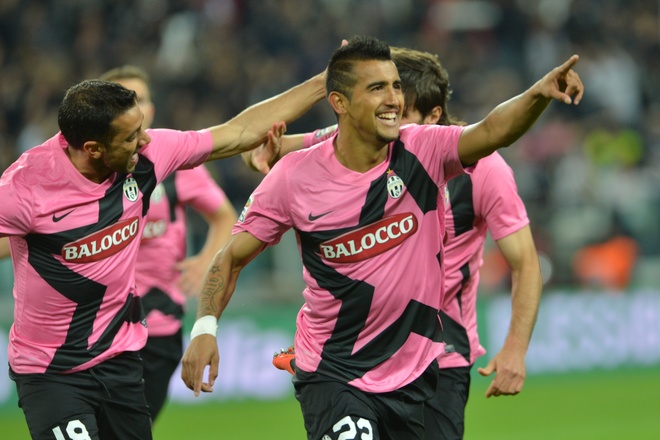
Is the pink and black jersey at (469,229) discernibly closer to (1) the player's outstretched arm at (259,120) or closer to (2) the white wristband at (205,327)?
(1) the player's outstretched arm at (259,120)

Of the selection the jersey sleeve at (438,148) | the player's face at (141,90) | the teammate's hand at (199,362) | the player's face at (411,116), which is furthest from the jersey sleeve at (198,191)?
the jersey sleeve at (438,148)

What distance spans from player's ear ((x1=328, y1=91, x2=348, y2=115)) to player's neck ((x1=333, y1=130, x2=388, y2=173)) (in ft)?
0.43

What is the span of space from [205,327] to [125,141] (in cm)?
97

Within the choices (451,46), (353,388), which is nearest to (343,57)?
(353,388)

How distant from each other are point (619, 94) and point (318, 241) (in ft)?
41.5

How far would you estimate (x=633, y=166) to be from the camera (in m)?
15.5

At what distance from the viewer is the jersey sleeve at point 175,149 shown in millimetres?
5945

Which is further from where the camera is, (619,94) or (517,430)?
(619,94)

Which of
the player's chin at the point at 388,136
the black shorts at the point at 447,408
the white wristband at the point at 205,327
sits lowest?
the black shorts at the point at 447,408

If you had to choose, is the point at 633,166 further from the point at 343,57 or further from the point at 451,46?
the point at 343,57

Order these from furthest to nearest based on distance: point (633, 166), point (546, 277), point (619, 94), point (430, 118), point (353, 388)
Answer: point (619, 94) → point (633, 166) → point (546, 277) → point (430, 118) → point (353, 388)

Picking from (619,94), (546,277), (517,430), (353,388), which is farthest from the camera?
(619,94)

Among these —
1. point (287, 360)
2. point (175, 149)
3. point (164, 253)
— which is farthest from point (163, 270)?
point (287, 360)

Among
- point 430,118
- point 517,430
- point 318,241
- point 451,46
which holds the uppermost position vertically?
point 451,46
